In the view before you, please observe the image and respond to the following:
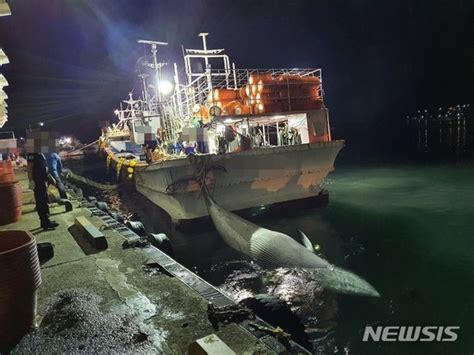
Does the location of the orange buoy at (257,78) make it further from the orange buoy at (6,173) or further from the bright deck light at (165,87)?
the orange buoy at (6,173)

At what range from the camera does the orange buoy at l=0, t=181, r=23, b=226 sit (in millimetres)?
7142

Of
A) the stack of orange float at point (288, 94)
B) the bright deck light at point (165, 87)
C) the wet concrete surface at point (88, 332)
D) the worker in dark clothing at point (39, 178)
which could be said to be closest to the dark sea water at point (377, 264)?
the wet concrete surface at point (88, 332)

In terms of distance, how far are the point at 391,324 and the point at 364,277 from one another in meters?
1.95

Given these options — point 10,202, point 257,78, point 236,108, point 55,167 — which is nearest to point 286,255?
point 10,202

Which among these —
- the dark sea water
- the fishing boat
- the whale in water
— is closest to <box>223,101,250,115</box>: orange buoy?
the fishing boat

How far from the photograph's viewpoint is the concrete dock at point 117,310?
3.04 metres

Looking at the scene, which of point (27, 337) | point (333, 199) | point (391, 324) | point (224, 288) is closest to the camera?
point (27, 337)

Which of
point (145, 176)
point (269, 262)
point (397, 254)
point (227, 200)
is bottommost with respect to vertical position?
point (397, 254)

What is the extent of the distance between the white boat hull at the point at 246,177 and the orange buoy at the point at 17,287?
7753 mm

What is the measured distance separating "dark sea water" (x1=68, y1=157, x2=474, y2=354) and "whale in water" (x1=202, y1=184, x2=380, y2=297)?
0.69 ft

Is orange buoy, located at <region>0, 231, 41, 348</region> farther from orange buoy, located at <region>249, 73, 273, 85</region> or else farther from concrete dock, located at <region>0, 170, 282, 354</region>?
orange buoy, located at <region>249, 73, 273, 85</region>

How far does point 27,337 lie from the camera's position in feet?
10.5

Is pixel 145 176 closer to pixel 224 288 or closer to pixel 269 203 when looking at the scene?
pixel 269 203

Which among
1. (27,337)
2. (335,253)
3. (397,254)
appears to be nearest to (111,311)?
(27,337)
